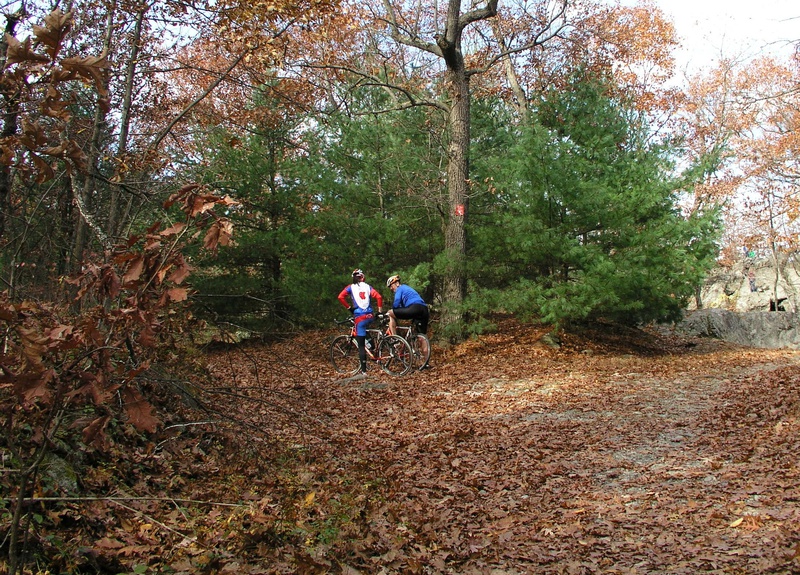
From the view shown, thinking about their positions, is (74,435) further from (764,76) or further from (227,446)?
(764,76)

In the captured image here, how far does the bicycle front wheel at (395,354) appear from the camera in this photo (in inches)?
458

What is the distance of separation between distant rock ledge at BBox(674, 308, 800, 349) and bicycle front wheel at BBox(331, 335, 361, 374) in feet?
44.9

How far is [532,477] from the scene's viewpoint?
551 centimetres

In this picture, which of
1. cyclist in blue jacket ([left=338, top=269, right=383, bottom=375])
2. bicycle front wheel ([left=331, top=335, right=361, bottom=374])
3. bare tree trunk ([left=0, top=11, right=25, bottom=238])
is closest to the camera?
bare tree trunk ([left=0, top=11, right=25, bottom=238])

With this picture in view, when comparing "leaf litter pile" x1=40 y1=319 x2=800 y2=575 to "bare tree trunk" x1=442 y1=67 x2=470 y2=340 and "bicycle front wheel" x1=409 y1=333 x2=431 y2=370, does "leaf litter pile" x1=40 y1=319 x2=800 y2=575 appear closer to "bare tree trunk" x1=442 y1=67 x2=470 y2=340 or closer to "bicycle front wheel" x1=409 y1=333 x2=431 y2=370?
"bicycle front wheel" x1=409 y1=333 x2=431 y2=370

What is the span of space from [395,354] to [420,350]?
597 mm

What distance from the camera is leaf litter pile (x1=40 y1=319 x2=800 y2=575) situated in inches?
142

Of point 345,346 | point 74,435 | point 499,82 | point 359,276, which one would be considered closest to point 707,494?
point 74,435

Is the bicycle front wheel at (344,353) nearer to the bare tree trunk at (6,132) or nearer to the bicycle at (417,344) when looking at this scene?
the bicycle at (417,344)

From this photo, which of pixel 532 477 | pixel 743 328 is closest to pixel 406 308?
pixel 532 477

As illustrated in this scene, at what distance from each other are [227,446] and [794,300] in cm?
3170

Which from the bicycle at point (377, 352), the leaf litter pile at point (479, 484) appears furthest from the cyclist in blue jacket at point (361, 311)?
the leaf litter pile at point (479, 484)

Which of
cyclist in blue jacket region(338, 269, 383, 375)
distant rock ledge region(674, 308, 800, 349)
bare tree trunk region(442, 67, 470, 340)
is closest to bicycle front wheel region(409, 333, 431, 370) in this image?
cyclist in blue jacket region(338, 269, 383, 375)

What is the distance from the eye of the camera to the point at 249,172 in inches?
617
